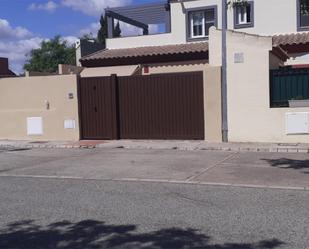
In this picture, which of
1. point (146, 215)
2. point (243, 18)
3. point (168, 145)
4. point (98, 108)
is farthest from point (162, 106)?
point (243, 18)

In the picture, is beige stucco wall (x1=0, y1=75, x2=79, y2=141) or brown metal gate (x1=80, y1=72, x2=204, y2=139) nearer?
brown metal gate (x1=80, y1=72, x2=204, y2=139)

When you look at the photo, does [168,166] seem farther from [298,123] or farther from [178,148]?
[298,123]

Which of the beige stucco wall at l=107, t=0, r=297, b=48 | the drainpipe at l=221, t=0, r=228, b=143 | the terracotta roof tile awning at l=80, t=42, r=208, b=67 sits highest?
the beige stucco wall at l=107, t=0, r=297, b=48

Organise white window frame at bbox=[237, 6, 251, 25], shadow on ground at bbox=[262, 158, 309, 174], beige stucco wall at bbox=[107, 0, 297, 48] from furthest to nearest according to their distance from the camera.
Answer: white window frame at bbox=[237, 6, 251, 25]
beige stucco wall at bbox=[107, 0, 297, 48]
shadow on ground at bbox=[262, 158, 309, 174]

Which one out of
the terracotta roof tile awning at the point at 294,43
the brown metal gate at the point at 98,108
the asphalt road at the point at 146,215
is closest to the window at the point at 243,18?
the terracotta roof tile awning at the point at 294,43

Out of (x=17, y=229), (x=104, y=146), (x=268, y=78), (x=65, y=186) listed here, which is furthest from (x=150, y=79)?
(x=17, y=229)

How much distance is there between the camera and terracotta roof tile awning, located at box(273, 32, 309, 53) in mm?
24297

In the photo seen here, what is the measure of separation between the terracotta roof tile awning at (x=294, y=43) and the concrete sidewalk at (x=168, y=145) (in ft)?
33.3

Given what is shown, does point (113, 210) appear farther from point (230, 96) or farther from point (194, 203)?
point (230, 96)

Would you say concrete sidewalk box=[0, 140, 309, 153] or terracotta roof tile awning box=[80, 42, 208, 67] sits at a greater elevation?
terracotta roof tile awning box=[80, 42, 208, 67]

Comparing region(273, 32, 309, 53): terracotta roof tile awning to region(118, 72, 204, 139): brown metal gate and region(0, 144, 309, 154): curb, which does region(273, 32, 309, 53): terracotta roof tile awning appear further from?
region(0, 144, 309, 154): curb

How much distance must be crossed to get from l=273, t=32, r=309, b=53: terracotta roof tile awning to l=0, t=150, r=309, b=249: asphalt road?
15427 millimetres

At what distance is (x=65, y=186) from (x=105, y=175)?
1.32 m

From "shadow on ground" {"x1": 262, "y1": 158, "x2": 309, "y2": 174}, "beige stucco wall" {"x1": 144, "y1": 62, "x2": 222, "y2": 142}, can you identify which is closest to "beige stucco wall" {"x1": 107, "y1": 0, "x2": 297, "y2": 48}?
"beige stucco wall" {"x1": 144, "y1": 62, "x2": 222, "y2": 142}
